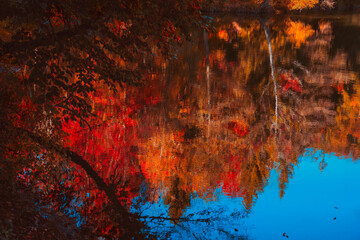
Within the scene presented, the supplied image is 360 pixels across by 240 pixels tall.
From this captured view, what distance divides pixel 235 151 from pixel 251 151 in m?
0.37

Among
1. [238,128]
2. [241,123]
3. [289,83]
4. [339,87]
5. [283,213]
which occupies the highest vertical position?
[289,83]

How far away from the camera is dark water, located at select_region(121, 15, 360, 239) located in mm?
6098

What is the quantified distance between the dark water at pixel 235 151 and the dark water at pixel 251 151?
26mm

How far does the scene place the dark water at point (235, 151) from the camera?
612 centimetres

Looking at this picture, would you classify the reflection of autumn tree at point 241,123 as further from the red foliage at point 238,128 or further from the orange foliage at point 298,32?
the orange foliage at point 298,32

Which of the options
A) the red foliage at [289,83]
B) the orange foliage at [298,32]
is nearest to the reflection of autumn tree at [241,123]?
the red foliage at [289,83]

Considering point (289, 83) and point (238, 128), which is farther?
point (289, 83)

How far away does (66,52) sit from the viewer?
5336 millimetres

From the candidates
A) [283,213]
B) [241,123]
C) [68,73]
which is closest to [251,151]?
[241,123]

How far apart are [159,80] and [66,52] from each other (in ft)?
29.6

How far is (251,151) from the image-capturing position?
28.1 feet

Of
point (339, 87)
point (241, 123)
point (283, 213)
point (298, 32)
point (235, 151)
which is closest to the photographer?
point (283, 213)

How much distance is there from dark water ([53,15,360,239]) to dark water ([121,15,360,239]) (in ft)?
0.09

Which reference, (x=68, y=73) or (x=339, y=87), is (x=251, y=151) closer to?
(x=68, y=73)
